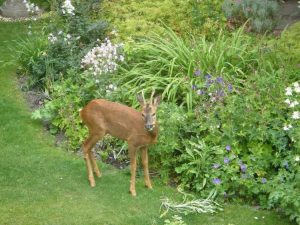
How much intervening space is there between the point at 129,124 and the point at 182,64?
2491mm

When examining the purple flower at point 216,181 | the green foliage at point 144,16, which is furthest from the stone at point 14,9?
the purple flower at point 216,181

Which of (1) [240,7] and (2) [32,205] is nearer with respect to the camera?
(2) [32,205]

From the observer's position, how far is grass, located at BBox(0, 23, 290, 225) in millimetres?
6418

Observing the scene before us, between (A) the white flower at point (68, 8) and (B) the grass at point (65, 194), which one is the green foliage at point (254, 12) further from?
(B) the grass at point (65, 194)

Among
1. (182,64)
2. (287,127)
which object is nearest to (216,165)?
(287,127)

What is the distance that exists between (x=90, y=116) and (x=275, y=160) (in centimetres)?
216

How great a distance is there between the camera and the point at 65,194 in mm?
6836

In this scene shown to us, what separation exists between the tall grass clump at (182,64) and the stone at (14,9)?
4.34 m

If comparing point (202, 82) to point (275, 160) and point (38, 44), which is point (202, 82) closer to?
point (275, 160)

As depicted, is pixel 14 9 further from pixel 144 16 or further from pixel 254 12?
pixel 254 12

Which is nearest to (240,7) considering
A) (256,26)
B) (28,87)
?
(256,26)

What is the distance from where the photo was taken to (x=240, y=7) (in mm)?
11086

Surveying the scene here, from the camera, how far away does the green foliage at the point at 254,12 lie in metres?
10.8

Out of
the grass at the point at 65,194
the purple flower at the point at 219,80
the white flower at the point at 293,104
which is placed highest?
the purple flower at the point at 219,80
